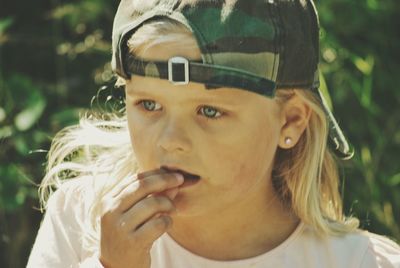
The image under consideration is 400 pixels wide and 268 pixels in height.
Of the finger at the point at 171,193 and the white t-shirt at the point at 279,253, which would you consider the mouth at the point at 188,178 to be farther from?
the white t-shirt at the point at 279,253

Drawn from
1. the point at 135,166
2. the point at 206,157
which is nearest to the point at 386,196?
the point at 135,166

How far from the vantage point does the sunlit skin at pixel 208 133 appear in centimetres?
233

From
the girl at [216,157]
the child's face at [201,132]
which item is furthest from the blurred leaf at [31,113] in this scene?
the child's face at [201,132]

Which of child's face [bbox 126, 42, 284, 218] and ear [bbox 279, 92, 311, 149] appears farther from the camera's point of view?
ear [bbox 279, 92, 311, 149]

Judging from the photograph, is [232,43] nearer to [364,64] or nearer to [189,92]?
[189,92]

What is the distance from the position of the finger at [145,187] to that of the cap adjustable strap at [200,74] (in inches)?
8.8

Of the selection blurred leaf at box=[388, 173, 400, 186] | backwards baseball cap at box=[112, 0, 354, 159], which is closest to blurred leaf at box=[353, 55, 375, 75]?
blurred leaf at box=[388, 173, 400, 186]

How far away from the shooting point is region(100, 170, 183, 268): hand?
2.39 metres

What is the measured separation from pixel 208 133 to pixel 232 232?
16.7 inches

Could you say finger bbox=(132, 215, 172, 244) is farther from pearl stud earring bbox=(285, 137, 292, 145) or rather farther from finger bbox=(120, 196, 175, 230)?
pearl stud earring bbox=(285, 137, 292, 145)

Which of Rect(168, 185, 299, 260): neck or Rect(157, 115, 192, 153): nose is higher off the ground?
Rect(157, 115, 192, 153): nose

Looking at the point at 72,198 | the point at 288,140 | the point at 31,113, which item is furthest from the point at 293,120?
the point at 31,113

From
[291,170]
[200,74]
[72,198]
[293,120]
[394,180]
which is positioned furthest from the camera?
[394,180]

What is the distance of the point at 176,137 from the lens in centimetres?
231
